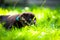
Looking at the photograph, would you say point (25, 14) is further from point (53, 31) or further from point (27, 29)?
point (53, 31)

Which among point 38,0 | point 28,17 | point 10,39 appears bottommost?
point 10,39

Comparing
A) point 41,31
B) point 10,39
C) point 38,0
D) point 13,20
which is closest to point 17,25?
point 13,20

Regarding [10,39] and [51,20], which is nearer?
[10,39]

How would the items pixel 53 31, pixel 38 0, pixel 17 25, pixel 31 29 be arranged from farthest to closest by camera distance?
1. pixel 38 0
2. pixel 17 25
3. pixel 31 29
4. pixel 53 31

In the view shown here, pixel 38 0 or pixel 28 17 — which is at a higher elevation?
pixel 38 0

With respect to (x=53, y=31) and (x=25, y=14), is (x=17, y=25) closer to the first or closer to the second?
(x=25, y=14)

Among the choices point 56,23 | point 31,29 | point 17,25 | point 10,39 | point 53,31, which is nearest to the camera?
point 10,39

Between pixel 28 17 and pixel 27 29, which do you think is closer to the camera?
pixel 27 29

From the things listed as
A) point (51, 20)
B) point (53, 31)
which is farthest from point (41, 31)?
point (51, 20)

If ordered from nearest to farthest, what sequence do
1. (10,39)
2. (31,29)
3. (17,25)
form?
1. (10,39)
2. (31,29)
3. (17,25)
